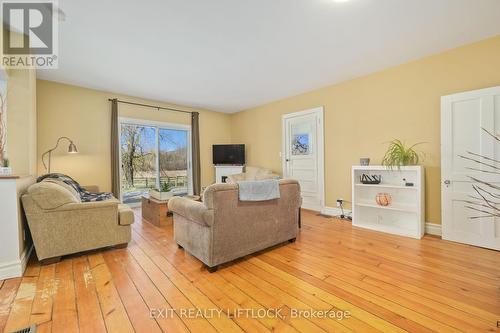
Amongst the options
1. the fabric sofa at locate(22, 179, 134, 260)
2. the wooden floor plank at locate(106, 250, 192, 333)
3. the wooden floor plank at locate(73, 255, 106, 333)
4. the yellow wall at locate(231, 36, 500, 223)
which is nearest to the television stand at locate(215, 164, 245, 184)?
the yellow wall at locate(231, 36, 500, 223)

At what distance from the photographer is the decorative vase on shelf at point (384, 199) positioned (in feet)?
10.8

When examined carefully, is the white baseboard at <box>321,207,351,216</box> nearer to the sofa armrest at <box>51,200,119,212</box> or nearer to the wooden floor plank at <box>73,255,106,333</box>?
the sofa armrest at <box>51,200,119,212</box>

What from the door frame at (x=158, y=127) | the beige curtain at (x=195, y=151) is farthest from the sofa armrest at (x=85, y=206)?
the beige curtain at (x=195, y=151)

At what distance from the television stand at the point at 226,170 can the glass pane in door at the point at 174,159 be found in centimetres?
86

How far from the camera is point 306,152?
15.4ft

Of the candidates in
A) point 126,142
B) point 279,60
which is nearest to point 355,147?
point 279,60

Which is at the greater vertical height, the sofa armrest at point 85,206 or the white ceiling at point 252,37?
the white ceiling at point 252,37

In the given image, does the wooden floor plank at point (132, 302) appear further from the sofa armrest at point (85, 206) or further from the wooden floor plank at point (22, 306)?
the sofa armrest at point (85, 206)

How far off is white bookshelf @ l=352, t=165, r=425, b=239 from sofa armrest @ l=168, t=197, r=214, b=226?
2627mm

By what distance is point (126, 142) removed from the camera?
488cm

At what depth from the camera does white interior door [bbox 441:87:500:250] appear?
2521mm

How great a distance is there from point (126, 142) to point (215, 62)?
2992mm

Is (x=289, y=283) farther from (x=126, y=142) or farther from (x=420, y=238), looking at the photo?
(x=126, y=142)

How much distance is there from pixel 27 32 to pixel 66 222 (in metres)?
2.20
